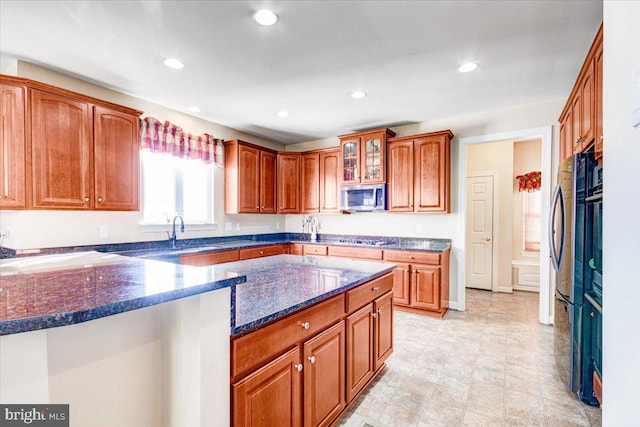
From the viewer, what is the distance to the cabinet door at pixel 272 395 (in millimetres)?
1169

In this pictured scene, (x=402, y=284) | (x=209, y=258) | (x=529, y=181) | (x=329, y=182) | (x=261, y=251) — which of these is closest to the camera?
(x=209, y=258)

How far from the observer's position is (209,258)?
367 cm

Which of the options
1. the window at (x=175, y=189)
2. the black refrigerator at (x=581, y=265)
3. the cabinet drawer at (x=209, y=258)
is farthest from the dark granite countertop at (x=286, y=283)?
the window at (x=175, y=189)

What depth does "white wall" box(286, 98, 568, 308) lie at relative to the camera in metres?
3.62

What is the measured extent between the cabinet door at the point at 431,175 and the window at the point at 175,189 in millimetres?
2972

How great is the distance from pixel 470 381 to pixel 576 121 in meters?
2.36

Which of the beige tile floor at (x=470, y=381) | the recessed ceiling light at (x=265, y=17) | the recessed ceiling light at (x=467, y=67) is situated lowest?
the beige tile floor at (x=470, y=381)

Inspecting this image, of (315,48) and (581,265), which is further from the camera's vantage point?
(315,48)

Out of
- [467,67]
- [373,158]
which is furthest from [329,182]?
[467,67]

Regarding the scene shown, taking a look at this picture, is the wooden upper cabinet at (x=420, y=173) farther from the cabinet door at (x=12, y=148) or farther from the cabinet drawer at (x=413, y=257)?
the cabinet door at (x=12, y=148)

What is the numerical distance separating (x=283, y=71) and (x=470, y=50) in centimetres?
160

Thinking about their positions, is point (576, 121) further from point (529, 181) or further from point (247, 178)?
point (247, 178)

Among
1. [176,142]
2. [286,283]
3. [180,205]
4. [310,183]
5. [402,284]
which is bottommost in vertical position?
[402,284]
